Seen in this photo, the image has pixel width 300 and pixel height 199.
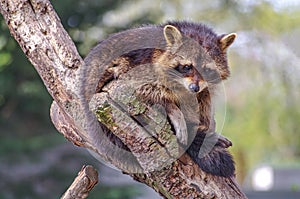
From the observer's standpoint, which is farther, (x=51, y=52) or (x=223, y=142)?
(x=51, y=52)

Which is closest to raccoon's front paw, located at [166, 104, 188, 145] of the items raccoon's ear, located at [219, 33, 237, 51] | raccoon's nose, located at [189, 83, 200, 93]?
raccoon's nose, located at [189, 83, 200, 93]

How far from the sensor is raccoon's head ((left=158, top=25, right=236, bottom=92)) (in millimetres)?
2582

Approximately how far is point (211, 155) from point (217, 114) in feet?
2.63

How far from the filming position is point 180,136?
94.3 inches

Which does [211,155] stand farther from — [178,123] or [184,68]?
[184,68]

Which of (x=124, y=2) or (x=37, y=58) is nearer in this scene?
(x=37, y=58)

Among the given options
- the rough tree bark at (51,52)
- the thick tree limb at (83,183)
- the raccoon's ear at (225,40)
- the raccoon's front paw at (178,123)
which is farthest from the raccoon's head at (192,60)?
the thick tree limb at (83,183)

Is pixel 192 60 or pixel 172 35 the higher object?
pixel 172 35

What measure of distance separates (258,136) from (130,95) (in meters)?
9.85

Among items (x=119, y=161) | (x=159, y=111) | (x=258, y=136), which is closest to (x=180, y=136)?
(x=159, y=111)

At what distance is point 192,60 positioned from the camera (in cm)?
262

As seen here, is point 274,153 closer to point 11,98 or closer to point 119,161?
point 11,98

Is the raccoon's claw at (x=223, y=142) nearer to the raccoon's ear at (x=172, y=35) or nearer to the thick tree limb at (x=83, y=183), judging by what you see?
the raccoon's ear at (x=172, y=35)

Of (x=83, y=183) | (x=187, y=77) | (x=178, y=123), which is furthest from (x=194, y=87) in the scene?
(x=83, y=183)
